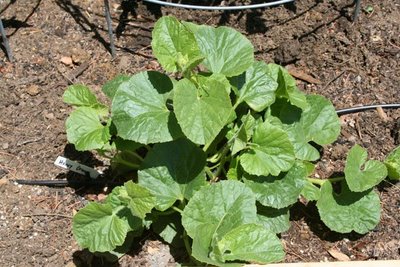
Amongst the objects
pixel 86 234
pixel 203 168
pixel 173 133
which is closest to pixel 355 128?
pixel 203 168

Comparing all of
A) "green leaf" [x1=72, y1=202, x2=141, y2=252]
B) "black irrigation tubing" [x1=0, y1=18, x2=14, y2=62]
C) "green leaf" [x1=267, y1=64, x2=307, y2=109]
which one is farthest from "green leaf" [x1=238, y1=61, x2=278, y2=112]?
"black irrigation tubing" [x1=0, y1=18, x2=14, y2=62]

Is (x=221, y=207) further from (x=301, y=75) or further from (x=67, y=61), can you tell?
(x=67, y=61)

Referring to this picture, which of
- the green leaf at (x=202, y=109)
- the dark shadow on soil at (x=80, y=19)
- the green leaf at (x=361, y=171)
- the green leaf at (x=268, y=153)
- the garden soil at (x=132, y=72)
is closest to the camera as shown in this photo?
the green leaf at (x=202, y=109)

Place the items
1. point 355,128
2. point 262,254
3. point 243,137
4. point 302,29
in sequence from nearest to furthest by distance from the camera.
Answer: point 262,254 → point 243,137 → point 355,128 → point 302,29

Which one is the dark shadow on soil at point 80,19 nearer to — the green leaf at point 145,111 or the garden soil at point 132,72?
the garden soil at point 132,72

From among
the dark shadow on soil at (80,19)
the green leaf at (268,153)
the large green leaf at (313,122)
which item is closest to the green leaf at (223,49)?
the green leaf at (268,153)

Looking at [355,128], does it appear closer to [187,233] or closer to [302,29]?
[302,29]

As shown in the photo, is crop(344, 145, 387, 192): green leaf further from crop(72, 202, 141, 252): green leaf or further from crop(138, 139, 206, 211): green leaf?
crop(72, 202, 141, 252): green leaf
